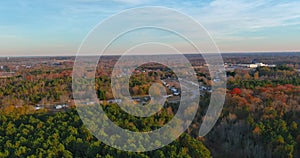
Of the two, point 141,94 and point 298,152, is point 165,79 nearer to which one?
point 141,94

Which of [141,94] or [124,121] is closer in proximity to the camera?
[124,121]

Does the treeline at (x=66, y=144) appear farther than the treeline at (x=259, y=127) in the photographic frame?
No

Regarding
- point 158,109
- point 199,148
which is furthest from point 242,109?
point 199,148

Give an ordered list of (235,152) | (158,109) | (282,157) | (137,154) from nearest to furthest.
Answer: (137,154)
(282,157)
(235,152)
(158,109)

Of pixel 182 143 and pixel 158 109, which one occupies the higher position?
pixel 158 109

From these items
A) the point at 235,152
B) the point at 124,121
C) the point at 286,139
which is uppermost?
the point at 124,121

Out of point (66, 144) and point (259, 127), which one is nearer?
point (66, 144)

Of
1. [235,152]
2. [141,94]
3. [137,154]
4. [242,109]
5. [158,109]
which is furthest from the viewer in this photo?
[141,94]

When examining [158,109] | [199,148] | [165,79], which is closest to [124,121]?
[158,109]

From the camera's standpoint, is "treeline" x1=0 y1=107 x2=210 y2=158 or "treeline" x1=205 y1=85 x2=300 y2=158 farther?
"treeline" x1=205 y1=85 x2=300 y2=158

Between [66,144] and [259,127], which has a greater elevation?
[66,144]
